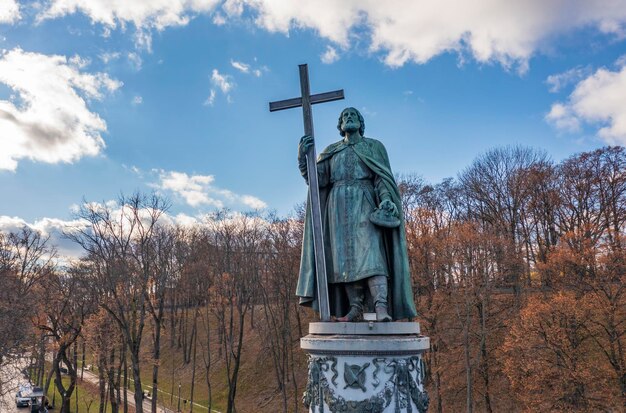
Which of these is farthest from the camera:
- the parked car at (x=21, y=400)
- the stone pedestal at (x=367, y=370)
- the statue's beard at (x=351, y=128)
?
the parked car at (x=21, y=400)

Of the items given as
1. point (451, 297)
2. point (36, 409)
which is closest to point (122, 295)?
point (36, 409)

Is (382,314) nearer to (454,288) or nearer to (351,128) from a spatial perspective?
(351,128)

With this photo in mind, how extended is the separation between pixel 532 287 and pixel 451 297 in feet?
19.6

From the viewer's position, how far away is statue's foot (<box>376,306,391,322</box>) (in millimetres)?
5273

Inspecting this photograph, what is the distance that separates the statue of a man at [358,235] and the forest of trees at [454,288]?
1708 centimetres

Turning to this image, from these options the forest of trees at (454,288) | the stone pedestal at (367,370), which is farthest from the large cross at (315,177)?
the forest of trees at (454,288)

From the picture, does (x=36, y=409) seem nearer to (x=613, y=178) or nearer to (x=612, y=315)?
(x=612, y=315)

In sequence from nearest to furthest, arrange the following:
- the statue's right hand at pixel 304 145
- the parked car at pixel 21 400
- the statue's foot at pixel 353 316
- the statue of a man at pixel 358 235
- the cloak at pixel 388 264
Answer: the statue's foot at pixel 353 316 < the statue of a man at pixel 358 235 < the cloak at pixel 388 264 < the statue's right hand at pixel 304 145 < the parked car at pixel 21 400

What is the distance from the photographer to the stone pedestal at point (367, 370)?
4836mm

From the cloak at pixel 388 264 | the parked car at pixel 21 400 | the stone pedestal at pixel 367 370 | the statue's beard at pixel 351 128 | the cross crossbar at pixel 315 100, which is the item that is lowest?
the parked car at pixel 21 400

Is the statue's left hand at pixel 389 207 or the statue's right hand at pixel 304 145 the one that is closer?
the statue's left hand at pixel 389 207

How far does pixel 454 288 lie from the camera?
2467 centimetres

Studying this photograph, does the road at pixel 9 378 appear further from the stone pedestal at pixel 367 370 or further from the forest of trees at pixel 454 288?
the stone pedestal at pixel 367 370

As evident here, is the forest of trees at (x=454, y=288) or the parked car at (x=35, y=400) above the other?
the forest of trees at (x=454, y=288)
